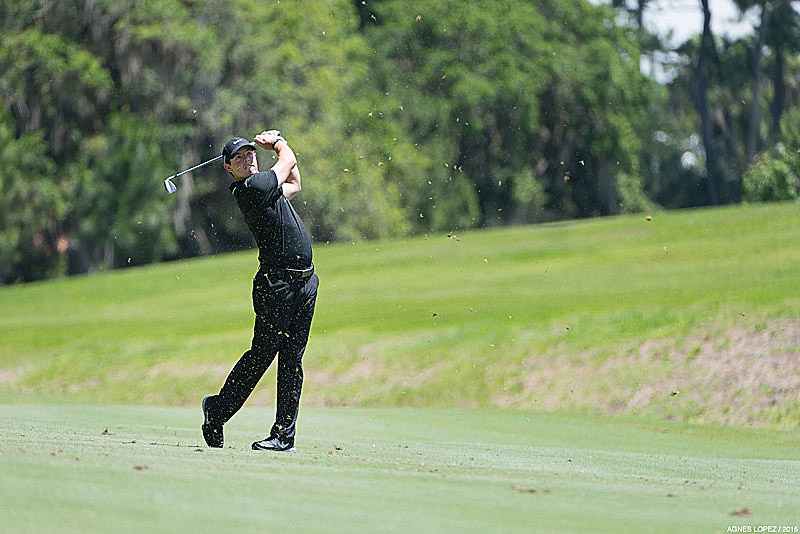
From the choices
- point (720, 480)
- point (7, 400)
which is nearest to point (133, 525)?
point (720, 480)

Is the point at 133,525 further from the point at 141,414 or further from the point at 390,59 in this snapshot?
the point at 390,59

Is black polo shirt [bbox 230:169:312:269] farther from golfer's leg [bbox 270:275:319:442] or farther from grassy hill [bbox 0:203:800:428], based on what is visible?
grassy hill [bbox 0:203:800:428]

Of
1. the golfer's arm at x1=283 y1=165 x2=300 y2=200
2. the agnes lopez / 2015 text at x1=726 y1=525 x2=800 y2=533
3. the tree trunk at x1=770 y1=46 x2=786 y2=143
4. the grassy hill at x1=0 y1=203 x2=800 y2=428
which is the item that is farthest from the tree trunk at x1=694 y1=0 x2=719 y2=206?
the agnes lopez / 2015 text at x1=726 y1=525 x2=800 y2=533

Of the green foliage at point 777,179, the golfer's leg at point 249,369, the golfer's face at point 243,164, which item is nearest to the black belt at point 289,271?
the golfer's leg at point 249,369

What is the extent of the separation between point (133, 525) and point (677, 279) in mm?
16332

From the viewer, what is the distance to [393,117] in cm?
5325

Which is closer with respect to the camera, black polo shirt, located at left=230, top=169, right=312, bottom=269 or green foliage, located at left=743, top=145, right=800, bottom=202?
black polo shirt, located at left=230, top=169, right=312, bottom=269

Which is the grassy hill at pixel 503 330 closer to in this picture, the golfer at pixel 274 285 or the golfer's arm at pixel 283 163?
the golfer at pixel 274 285

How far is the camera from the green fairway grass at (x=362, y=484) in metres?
4.61

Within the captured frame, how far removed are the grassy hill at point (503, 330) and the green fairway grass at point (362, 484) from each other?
437cm

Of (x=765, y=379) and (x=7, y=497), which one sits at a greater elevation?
(x=7, y=497)

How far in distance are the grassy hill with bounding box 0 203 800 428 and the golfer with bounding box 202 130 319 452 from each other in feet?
22.3

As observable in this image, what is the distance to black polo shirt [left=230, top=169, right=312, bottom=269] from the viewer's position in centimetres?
744

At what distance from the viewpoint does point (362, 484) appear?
5648mm
